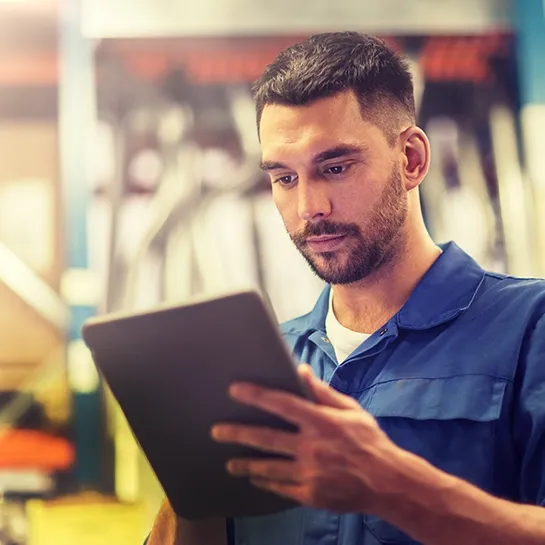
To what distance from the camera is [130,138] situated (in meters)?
2.06

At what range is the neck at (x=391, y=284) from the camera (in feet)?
3.18

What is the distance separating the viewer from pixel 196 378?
0.69m

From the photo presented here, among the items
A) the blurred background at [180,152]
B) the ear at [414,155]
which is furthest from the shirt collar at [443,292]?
the blurred background at [180,152]

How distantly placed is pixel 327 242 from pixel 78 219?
1.26m

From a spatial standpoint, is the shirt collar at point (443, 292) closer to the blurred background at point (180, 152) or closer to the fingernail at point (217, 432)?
the fingernail at point (217, 432)

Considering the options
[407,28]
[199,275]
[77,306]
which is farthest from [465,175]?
[77,306]

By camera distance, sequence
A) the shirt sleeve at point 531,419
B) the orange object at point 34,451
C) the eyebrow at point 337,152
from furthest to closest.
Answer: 1. the orange object at point 34,451
2. the eyebrow at point 337,152
3. the shirt sleeve at point 531,419

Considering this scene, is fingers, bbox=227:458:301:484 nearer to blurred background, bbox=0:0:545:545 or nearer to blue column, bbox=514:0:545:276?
blurred background, bbox=0:0:545:545

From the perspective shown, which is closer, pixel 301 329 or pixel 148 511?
pixel 301 329

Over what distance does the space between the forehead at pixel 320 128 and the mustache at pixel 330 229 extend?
10cm

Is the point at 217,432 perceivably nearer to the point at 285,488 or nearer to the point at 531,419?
the point at 285,488

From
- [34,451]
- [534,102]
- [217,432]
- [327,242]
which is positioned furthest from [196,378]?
[534,102]

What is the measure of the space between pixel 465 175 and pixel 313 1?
71 centimetres

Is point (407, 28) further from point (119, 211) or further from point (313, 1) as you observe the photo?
point (119, 211)
